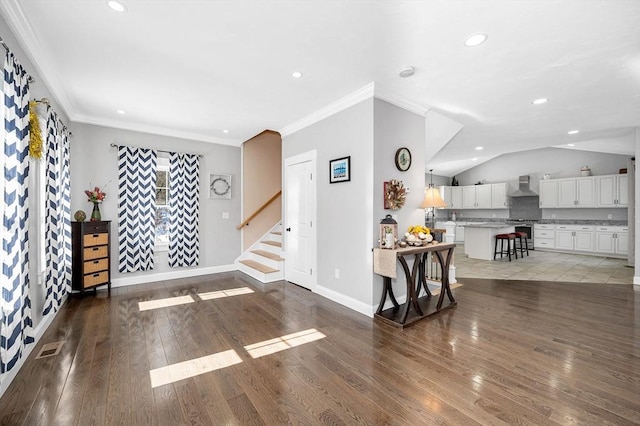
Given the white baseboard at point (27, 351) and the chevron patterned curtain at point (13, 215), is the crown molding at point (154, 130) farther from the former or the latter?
the white baseboard at point (27, 351)

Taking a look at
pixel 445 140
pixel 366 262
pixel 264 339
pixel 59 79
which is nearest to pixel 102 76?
pixel 59 79

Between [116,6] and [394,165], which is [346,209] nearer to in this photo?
[394,165]

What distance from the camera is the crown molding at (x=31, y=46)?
202 cm

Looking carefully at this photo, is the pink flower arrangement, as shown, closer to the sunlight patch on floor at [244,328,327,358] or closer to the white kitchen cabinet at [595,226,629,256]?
the sunlight patch on floor at [244,328,327,358]

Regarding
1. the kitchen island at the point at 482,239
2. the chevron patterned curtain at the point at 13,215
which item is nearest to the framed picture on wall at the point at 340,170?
the chevron patterned curtain at the point at 13,215

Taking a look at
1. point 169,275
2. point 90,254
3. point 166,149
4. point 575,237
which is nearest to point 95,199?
point 90,254

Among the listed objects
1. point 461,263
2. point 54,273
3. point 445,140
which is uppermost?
point 445,140

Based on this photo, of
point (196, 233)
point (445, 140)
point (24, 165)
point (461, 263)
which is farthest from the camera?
point (461, 263)

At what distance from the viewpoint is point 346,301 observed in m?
3.71

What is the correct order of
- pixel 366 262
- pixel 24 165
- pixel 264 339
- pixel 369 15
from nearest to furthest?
1. pixel 369 15
2. pixel 24 165
3. pixel 264 339
4. pixel 366 262

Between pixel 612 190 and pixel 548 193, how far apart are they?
1.31 metres

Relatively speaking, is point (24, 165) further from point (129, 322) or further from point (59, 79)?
point (129, 322)

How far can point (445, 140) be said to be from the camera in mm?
4938

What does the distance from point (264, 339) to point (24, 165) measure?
2.47 meters
